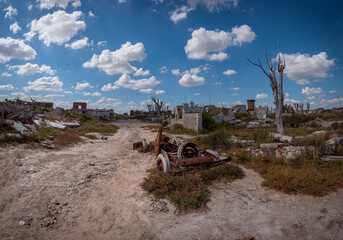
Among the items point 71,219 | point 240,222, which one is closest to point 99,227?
point 71,219

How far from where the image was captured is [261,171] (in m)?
5.77

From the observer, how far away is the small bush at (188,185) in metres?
3.96

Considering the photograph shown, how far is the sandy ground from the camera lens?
3068 millimetres

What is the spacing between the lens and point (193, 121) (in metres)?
17.8

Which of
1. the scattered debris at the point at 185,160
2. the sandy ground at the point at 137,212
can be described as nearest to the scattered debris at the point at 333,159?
the sandy ground at the point at 137,212

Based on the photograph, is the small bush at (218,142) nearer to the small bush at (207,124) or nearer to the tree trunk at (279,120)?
the tree trunk at (279,120)

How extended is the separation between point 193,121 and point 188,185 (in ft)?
44.0

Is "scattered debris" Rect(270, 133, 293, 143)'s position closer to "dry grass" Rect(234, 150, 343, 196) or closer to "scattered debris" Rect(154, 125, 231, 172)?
"dry grass" Rect(234, 150, 343, 196)

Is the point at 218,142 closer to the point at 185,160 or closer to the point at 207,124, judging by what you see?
the point at 185,160

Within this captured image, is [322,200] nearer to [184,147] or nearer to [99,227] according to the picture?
[184,147]

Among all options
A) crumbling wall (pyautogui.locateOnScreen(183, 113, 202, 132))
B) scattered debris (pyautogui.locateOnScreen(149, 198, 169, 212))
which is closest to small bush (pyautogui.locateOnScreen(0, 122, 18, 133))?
scattered debris (pyautogui.locateOnScreen(149, 198, 169, 212))

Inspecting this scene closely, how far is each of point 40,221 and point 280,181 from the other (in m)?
5.28

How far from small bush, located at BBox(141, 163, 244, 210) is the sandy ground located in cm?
20

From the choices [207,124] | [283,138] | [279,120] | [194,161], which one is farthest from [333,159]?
[207,124]
